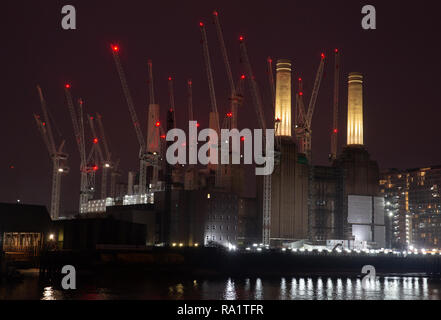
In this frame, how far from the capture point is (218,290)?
8362 cm

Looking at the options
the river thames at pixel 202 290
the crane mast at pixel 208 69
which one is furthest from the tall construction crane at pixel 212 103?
the river thames at pixel 202 290

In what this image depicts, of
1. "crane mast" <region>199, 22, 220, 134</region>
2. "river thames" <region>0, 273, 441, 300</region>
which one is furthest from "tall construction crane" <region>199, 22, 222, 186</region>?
"river thames" <region>0, 273, 441, 300</region>

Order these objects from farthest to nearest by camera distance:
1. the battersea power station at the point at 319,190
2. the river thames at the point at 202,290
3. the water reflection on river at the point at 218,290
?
the battersea power station at the point at 319,190
the water reflection on river at the point at 218,290
the river thames at the point at 202,290

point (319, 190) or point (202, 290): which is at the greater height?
point (319, 190)

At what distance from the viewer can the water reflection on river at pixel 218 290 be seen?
229 feet

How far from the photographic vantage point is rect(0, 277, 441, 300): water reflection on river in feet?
229

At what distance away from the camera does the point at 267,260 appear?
131375 millimetres

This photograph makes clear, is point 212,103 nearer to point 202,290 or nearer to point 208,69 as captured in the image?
point 208,69

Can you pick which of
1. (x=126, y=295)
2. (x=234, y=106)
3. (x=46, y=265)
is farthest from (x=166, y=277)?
(x=234, y=106)

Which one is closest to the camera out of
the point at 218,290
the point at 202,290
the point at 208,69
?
the point at 202,290

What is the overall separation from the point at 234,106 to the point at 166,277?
75986mm

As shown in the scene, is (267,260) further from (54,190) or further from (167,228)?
(54,190)

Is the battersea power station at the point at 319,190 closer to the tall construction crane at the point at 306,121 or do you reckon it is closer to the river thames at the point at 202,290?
the tall construction crane at the point at 306,121

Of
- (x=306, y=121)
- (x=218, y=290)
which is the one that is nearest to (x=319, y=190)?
(x=306, y=121)
